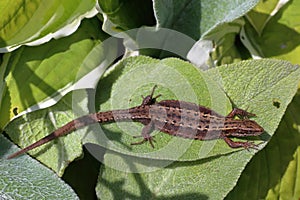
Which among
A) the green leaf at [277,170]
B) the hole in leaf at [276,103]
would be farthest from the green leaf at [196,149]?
the green leaf at [277,170]

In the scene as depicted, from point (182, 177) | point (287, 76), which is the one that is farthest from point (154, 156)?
point (287, 76)

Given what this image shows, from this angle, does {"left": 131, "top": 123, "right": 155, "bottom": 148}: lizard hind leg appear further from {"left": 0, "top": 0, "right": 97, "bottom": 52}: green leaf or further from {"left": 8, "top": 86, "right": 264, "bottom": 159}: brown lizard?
{"left": 0, "top": 0, "right": 97, "bottom": 52}: green leaf

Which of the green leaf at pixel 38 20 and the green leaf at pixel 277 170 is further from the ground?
the green leaf at pixel 38 20

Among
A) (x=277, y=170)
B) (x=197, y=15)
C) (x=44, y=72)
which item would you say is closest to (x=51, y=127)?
(x=44, y=72)

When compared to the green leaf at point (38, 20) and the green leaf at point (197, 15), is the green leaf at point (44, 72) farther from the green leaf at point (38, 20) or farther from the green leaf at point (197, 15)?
the green leaf at point (197, 15)

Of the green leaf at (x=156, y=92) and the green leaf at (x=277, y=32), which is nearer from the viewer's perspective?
the green leaf at (x=156, y=92)

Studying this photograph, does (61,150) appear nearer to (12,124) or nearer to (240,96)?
(12,124)

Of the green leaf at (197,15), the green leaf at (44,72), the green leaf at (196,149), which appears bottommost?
the green leaf at (196,149)
